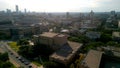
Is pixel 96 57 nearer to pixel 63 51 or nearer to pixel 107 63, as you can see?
pixel 107 63

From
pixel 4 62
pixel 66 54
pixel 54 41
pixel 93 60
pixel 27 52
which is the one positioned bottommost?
pixel 27 52

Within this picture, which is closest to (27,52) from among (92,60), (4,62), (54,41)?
(54,41)

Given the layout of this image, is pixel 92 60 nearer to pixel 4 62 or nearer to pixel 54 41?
pixel 54 41

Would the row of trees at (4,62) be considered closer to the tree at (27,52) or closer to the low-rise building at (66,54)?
the tree at (27,52)

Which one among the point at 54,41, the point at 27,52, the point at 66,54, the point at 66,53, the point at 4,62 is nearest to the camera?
the point at 4,62

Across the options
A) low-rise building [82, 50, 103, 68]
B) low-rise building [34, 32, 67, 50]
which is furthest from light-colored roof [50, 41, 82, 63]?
low-rise building [82, 50, 103, 68]

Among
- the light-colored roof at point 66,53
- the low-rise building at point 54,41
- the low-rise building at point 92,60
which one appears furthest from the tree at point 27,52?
the low-rise building at point 92,60

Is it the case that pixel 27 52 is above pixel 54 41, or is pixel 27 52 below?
below

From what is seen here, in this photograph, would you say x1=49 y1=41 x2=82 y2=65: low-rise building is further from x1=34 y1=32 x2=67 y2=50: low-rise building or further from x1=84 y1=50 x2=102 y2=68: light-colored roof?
x1=84 y1=50 x2=102 y2=68: light-colored roof
